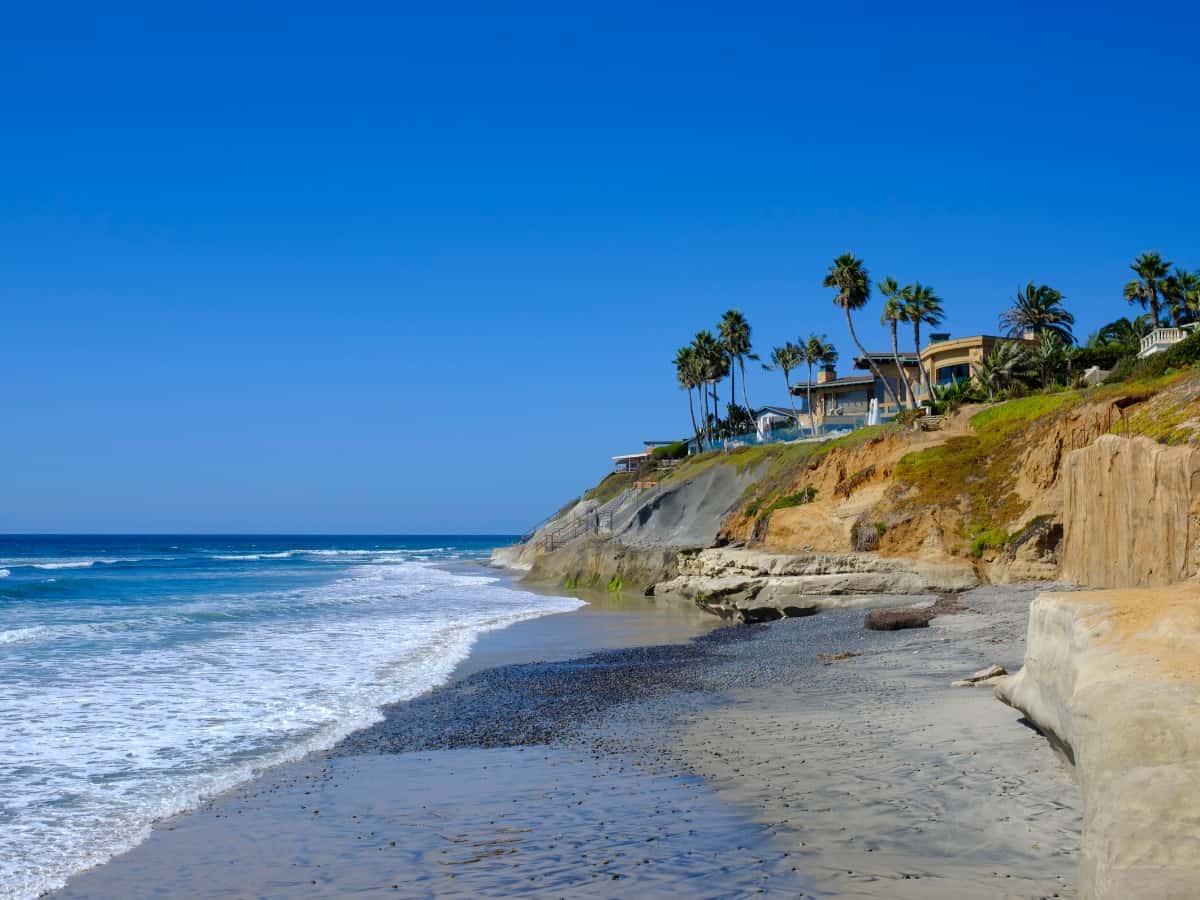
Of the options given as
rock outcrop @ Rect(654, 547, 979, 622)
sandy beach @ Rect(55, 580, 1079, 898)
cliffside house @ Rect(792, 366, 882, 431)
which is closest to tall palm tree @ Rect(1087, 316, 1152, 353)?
cliffside house @ Rect(792, 366, 882, 431)

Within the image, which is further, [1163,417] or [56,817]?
[1163,417]

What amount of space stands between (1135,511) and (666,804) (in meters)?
11.1

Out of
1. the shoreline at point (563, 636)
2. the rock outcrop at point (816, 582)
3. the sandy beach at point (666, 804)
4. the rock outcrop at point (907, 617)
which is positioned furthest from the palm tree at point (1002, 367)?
the sandy beach at point (666, 804)

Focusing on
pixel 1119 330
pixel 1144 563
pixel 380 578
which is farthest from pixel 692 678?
pixel 1119 330

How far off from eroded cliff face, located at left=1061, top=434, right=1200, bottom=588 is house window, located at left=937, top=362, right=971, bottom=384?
1729 inches

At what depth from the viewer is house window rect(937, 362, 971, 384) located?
61941 mm

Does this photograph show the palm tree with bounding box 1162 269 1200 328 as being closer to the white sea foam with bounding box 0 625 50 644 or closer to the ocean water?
the ocean water

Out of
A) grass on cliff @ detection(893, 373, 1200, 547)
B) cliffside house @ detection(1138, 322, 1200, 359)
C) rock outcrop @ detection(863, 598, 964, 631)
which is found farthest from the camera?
cliffside house @ detection(1138, 322, 1200, 359)

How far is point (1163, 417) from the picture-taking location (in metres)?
25.1

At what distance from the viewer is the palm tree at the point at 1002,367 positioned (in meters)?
49.6

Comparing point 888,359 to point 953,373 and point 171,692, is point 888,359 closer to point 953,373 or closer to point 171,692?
point 953,373

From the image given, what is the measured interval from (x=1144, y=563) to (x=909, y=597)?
10083mm

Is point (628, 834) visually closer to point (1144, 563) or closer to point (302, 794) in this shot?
point (302, 794)

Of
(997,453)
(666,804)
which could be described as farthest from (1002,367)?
(666,804)
